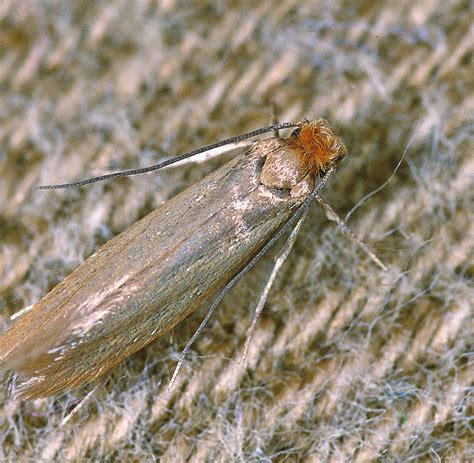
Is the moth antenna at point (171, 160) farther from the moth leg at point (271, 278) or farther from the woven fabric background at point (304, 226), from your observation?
the moth leg at point (271, 278)

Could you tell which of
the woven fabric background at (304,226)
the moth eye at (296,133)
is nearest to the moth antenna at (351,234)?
the woven fabric background at (304,226)

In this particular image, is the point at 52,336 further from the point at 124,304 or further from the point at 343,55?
the point at 343,55

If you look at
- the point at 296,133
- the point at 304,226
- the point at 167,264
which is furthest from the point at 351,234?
the point at 167,264

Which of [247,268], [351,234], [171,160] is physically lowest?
[351,234]

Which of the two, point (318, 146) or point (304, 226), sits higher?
point (318, 146)

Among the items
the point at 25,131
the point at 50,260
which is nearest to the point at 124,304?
the point at 50,260

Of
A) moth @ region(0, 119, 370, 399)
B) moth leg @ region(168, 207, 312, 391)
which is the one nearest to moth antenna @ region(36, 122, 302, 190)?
moth @ region(0, 119, 370, 399)

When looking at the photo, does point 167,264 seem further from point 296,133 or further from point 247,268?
point 296,133
